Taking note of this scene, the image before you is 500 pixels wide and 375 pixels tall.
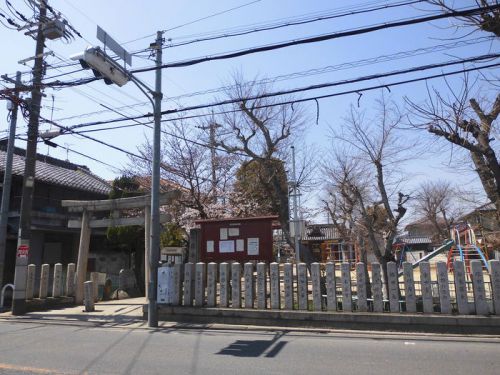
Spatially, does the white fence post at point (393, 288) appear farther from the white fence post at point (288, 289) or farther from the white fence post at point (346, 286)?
the white fence post at point (288, 289)

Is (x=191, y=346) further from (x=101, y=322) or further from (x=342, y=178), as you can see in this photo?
(x=342, y=178)

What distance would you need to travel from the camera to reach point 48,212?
23.3 meters

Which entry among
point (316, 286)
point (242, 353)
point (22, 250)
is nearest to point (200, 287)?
point (316, 286)

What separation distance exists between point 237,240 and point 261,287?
2.13 m

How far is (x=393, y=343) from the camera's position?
857cm

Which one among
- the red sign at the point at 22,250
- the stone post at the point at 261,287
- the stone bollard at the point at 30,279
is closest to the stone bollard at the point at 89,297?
the red sign at the point at 22,250

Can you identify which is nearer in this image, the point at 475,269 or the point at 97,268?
the point at 475,269

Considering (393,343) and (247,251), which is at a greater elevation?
(247,251)

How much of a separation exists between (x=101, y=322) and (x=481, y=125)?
1166 centimetres

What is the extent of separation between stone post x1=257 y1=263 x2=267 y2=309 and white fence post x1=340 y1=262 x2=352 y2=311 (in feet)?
6.86

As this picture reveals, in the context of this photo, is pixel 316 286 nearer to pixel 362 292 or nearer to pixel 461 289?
pixel 362 292

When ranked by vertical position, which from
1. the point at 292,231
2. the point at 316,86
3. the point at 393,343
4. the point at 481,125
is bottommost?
the point at 393,343

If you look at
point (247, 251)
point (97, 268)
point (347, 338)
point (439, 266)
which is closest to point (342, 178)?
point (247, 251)

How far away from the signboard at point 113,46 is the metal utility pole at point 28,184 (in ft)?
15.4
